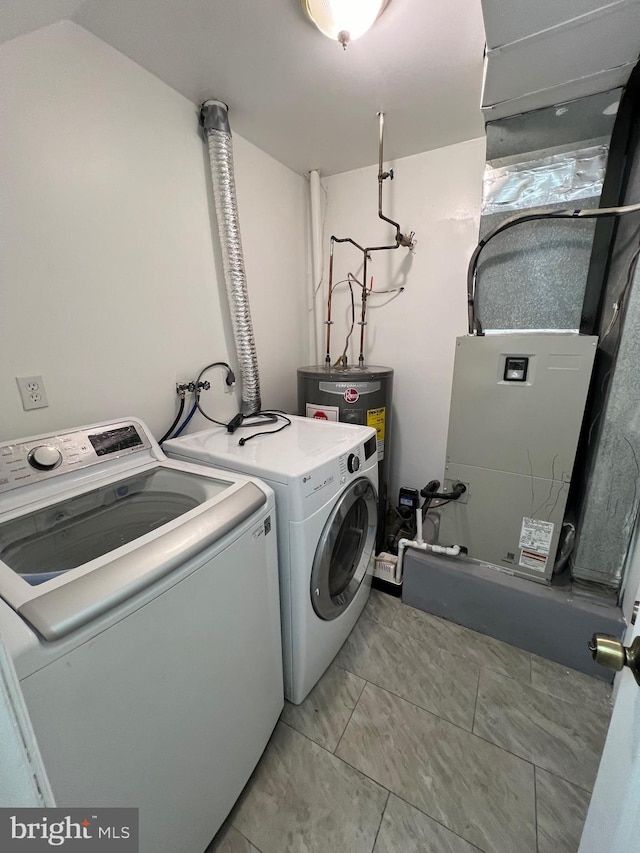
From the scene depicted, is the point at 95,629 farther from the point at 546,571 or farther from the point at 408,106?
the point at 408,106

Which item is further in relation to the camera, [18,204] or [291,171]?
[291,171]

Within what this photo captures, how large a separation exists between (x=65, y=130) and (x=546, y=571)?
242 cm

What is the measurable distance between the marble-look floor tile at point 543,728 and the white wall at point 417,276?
3.79ft

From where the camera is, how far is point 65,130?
1.06m

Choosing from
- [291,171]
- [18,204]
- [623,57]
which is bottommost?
[18,204]

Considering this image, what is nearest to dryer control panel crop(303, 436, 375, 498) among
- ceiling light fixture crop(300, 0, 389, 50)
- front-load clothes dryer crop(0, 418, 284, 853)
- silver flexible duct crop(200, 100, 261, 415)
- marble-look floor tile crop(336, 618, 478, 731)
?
front-load clothes dryer crop(0, 418, 284, 853)

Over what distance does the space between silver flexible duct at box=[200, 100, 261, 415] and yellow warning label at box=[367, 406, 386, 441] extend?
0.60m

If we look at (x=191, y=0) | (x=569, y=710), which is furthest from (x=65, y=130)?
(x=569, y=710)

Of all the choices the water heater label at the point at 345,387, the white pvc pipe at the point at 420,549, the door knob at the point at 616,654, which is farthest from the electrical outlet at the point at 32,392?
the white pvc pipe at the point at 420,549

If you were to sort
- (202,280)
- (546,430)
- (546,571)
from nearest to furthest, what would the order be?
(546,430), (546,571), (202,280)

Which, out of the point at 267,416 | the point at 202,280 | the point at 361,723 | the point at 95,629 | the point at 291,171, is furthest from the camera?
the point at 291,171

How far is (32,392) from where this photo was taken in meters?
1.05

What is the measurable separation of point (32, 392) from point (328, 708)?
151cm

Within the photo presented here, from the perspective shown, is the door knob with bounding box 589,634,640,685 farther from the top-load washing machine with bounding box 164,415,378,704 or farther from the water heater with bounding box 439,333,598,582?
the water heater with bounding box 439,333,598,582
